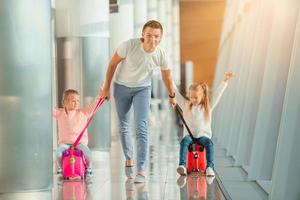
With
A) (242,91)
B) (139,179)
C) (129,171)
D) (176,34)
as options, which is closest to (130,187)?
(139,179)

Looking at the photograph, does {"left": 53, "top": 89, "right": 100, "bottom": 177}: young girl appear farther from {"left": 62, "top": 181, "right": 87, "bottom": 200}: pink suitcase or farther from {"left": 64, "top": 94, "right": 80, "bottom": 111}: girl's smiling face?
{"left": 62, "top": 181, "right": 87, "bottom": 200}: pink suitcase

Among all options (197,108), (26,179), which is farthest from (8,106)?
(197,108)

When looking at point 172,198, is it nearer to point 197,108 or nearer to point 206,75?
point 197,108

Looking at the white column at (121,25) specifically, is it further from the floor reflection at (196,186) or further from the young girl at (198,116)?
the floor reflection at (196,186)

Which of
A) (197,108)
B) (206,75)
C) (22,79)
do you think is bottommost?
(206,75)

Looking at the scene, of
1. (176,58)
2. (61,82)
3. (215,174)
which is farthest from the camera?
(176,58)

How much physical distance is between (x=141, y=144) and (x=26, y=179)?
148cm

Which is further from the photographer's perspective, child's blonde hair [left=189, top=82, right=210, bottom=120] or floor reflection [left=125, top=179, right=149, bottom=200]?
child's blonde hair [left=189, top=82, right=210, bottom=120]

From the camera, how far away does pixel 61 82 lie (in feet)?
41.3

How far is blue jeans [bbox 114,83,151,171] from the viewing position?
8055 millimetres

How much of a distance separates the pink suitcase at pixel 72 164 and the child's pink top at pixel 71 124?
1.02 ft

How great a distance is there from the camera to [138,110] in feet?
26.9

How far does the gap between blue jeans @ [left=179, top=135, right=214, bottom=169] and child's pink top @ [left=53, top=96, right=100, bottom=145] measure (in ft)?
3.98

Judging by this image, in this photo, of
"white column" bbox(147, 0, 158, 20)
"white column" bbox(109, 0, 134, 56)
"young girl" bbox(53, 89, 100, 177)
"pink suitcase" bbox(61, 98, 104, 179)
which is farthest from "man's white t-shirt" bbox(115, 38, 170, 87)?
"white column" bbox(147, 0, 158, 20)
